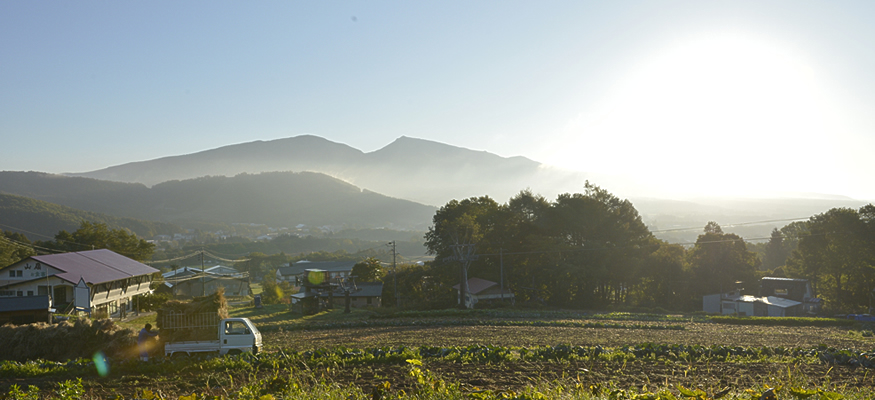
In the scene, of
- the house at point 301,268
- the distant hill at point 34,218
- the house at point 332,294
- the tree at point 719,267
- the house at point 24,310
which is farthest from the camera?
the distant hill at point 34,218

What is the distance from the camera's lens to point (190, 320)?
15.3 meters

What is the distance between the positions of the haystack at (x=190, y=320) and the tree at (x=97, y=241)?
123ft

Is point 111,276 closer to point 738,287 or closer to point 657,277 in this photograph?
point 657,277

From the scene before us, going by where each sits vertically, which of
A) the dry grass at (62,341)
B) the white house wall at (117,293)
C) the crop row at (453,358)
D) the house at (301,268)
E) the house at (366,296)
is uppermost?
the crop row at (453,358)

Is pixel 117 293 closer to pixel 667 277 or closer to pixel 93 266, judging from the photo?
pixel 93 266

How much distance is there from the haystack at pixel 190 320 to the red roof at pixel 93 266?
19.5 metres

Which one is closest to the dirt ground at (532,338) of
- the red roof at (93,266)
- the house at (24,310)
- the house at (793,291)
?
the house at (24,310)

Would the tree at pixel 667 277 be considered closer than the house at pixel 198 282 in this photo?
Yes

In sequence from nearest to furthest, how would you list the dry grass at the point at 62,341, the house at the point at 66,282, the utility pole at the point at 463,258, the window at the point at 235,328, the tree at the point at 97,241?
the window at the point at 235,328 < the dry grass at the point at 62,341 < the house at the point at 66,282 < the utility pole at the point at 463,258 < the tree at the point at 97,241

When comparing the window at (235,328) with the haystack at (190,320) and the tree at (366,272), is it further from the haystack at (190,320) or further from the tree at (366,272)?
the tree at (366,272)

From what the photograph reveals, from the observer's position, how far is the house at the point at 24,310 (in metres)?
22.4

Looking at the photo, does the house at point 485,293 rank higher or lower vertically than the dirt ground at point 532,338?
lower

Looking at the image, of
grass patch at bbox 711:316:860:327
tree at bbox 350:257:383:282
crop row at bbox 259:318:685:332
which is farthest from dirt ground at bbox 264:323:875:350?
tree at bbox 350:257:383:282

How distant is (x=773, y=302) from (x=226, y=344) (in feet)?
146
